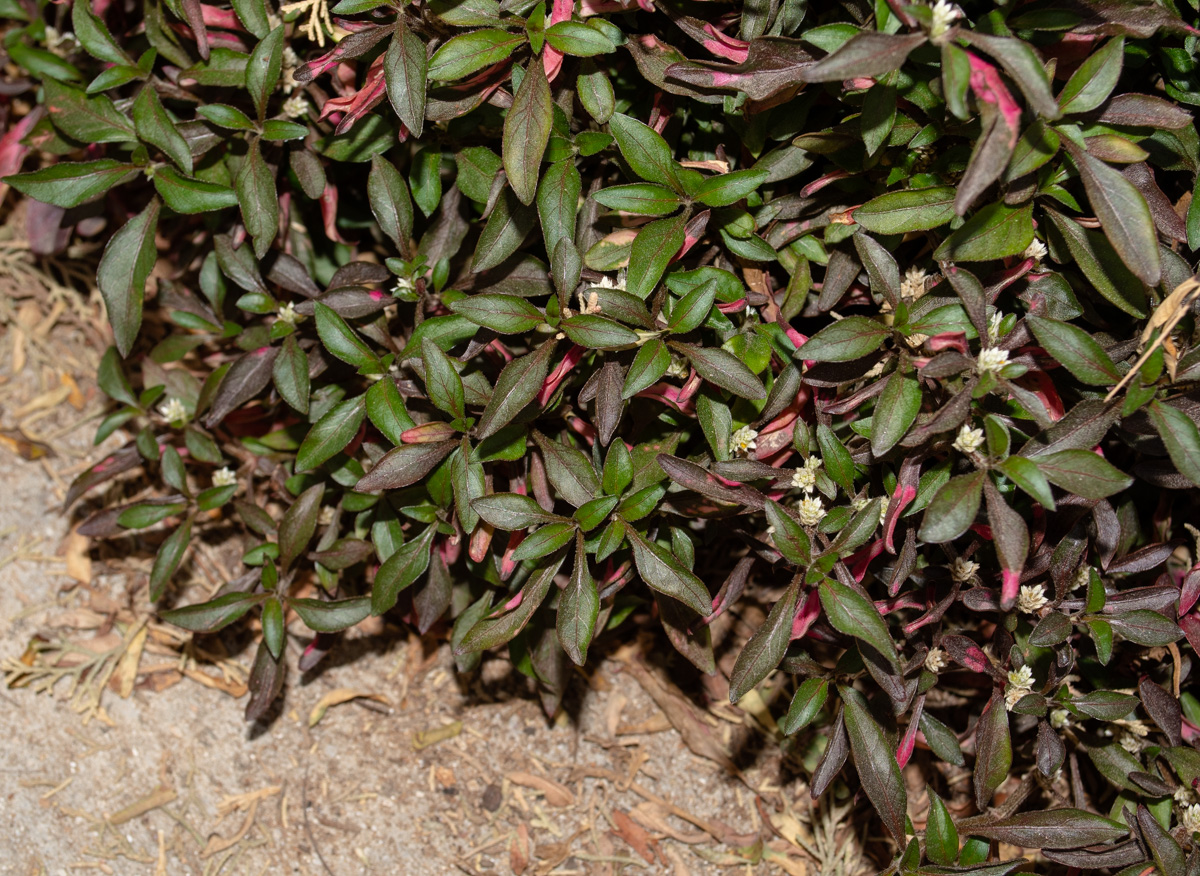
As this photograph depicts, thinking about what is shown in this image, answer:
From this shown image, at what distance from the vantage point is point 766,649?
1.49 m

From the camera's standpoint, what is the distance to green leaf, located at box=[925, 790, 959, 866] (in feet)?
5.11

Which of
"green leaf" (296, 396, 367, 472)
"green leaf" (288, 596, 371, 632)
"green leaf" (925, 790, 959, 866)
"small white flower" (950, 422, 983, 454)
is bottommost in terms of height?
"green leaf" (288, 596, 371, 632)

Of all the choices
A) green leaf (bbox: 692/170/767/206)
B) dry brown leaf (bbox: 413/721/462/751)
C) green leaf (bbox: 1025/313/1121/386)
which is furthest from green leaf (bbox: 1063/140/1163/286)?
dry brown leaf (bbox: 413/721/462/751)

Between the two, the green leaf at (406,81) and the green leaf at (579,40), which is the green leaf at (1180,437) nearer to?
the green leaf at (579,40)

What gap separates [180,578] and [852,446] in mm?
1596

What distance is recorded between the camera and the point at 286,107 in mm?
1771

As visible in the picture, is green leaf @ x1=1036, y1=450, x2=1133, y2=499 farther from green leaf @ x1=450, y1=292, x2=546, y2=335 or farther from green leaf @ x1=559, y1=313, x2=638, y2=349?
green leaf @ x1=450, y1=292, x2=546, y2=335

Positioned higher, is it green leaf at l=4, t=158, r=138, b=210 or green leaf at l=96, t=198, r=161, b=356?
green leaf at l=4, t=158, r=138, b=210

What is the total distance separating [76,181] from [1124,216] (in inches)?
72.6

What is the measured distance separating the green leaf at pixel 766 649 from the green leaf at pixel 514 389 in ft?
1.76

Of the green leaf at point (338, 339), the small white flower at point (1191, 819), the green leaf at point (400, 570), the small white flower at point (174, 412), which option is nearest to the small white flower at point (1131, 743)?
the small white flower at point (1191, 819)

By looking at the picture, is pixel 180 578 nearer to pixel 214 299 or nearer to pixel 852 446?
pixel 214 299

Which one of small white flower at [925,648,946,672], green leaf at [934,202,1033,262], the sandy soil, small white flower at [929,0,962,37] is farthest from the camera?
Answer: the sandy soil

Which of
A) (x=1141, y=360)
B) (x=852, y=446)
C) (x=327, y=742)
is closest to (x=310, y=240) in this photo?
(x=327, y=742)
